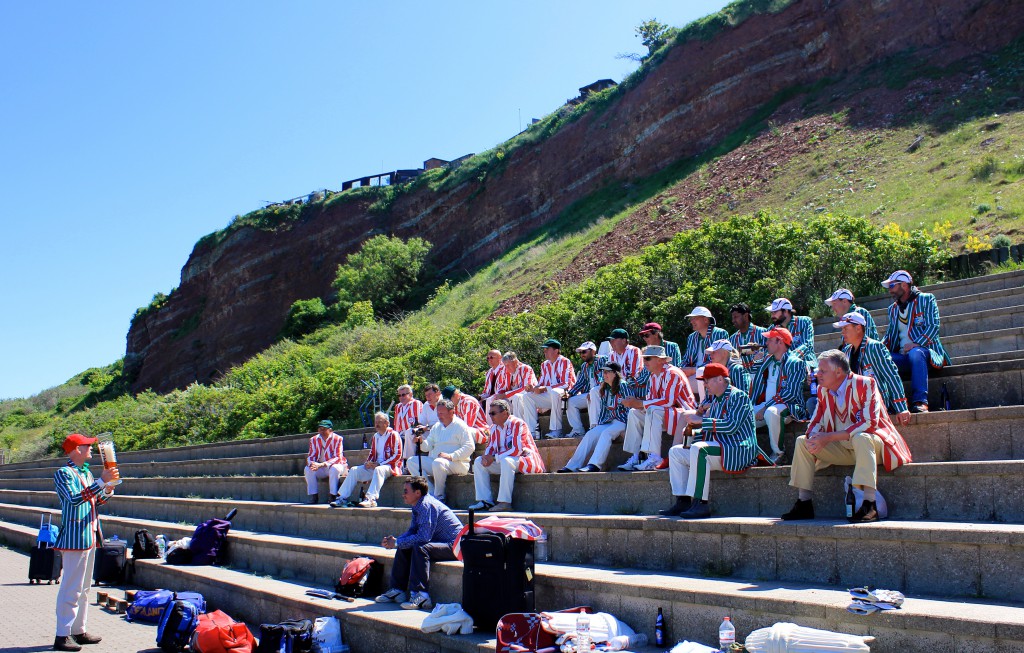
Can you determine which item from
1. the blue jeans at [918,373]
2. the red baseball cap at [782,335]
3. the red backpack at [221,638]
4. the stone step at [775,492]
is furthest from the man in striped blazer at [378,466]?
the blue jeans at [918,373]

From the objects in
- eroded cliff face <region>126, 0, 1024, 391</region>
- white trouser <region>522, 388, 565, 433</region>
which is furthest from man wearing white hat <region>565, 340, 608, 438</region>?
eroded cliff face <region>126, 0, 1024, 391</region>

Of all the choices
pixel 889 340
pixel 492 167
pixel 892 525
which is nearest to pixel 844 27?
pixel 492 167

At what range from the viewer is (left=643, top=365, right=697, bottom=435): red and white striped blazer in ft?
26.1

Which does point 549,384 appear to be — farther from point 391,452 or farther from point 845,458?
point 845,458

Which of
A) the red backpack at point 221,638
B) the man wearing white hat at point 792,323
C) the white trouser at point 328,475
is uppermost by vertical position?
the man wearing white hat at point 792,323

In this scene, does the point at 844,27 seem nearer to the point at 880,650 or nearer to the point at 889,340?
the point at 889,340

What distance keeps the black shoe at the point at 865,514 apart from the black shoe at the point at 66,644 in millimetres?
7392

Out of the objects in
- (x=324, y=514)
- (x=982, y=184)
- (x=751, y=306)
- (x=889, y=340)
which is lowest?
(x=324, y=514)

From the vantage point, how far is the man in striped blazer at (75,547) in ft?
27.6

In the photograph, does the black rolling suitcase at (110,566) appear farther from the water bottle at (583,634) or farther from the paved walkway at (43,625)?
the water bottle at (583,634)

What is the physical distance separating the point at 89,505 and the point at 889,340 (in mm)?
8098

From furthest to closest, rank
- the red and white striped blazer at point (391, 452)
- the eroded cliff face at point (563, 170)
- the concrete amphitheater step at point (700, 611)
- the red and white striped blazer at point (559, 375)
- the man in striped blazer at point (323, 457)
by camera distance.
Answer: the eroded cliff face at point (563, 170), the man in striped blazer at point (323, 457), the red and white striped blazer at point (559, 375), the red and white striped blazer at point (391, 452), the concrete amphitheater step at point (700, 611)

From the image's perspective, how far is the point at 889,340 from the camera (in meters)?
7.95

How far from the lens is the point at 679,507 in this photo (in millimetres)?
6652
